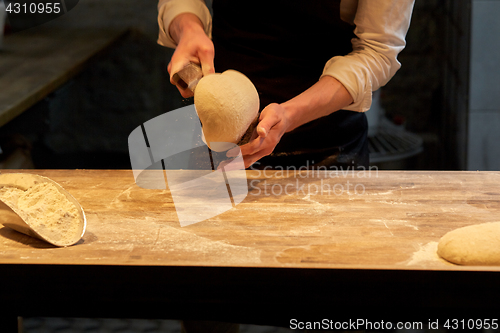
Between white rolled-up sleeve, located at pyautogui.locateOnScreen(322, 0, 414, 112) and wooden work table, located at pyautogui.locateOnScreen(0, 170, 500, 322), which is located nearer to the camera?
wooden work table, located at pyautogui.locateOnScreen(0, 170, 500, 322)

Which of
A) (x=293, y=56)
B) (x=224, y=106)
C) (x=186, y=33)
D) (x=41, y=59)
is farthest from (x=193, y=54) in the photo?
(x=41, y=59)

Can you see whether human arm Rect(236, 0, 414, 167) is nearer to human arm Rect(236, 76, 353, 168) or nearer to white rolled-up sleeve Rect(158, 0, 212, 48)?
human arm Rect(236, 76, 353, 168)

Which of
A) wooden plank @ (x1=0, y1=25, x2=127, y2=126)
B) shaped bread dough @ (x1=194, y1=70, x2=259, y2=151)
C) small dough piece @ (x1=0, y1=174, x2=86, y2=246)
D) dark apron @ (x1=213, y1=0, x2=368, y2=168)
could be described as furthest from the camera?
wooden plank @ (x1=0, y1=25, x2=127, y2=126)

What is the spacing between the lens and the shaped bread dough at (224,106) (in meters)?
0.98

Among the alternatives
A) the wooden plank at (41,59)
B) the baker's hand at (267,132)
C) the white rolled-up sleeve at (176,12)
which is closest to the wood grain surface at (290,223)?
the baker's hand at (267,132)

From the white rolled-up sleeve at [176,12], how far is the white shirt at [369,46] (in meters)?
0.46

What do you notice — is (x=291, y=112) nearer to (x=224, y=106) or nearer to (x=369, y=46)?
(x=224, y=106)

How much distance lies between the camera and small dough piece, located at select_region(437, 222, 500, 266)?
0.75 metres

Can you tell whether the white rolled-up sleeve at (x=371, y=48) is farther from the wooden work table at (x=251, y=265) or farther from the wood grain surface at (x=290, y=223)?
Answer: the wooden work table at (x=251, y=265)

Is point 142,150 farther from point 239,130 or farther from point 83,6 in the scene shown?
point 83,6

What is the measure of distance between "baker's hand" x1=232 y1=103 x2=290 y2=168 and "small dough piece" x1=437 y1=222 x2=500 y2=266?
0.47 m

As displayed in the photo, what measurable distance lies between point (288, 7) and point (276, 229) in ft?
2.45

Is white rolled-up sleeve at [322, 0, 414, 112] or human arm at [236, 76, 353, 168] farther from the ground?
white rolled-up sleeve at [322, 0, 414, 112]

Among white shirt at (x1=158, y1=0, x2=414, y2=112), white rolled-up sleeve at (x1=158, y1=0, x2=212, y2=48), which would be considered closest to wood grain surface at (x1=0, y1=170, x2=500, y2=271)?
white shirt at (x1=158, y1=0, x2=414, y2=112)
